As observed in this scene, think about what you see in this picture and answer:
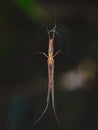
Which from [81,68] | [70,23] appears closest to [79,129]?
[81,68]

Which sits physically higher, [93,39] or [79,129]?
[93,39]

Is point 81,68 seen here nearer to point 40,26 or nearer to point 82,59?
point 82,59

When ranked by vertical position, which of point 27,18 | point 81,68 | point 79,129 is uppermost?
point 27,18

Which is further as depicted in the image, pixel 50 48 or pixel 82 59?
pixel 82 59

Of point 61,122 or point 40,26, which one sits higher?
point 40,26

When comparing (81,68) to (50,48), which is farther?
(81,68)

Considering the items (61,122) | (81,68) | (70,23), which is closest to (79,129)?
(61,122)

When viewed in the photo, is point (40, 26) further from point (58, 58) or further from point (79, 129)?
point (79, 129)
